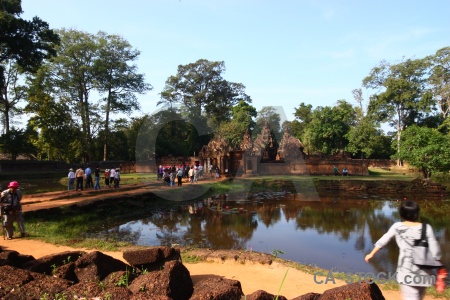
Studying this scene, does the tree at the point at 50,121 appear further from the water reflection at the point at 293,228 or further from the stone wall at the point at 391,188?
the stone wall at the point at 391,188

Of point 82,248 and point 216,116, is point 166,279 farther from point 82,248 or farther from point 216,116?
point 216,116

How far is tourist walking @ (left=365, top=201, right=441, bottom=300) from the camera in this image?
319cm

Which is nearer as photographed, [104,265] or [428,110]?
[104,265]

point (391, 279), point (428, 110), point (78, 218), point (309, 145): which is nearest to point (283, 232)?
point (391, 279)

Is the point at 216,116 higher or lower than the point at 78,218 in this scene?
higher

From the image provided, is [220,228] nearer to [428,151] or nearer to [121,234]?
[121,234]

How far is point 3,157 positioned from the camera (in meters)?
32.7

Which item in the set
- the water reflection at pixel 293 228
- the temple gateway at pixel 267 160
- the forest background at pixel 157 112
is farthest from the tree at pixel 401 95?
the water reflection at pixel 293 228

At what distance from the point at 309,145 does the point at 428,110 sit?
14122mm

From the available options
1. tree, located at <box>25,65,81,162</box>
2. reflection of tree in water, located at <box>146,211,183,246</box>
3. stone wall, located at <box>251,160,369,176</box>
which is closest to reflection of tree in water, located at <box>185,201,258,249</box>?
reflection of tree in water, located at <box>146,211,183,246</box>

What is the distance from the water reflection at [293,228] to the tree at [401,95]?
2396 centimetres

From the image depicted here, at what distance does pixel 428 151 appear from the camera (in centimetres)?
2284

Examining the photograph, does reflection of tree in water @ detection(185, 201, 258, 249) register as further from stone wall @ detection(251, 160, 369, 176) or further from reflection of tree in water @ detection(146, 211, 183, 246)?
stone wall @ detection(251, 160, 369, 176)

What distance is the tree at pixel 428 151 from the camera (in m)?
22.5
